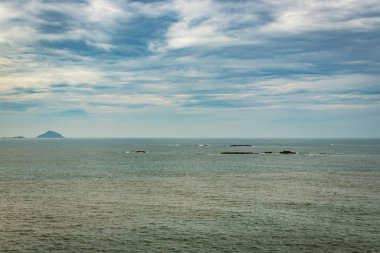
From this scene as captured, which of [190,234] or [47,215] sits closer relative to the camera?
[190,234]

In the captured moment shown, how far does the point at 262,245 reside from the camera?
3650 cm

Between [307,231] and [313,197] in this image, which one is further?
[313,197]

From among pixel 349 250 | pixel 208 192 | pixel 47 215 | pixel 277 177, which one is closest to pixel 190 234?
pixel 349 250

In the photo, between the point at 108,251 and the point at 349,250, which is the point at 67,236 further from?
the point at 349,250

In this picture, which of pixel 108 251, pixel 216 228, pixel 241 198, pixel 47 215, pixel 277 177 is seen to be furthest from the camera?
pixel 277 177

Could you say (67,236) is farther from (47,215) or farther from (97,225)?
(47,215)

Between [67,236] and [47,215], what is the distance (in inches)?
410

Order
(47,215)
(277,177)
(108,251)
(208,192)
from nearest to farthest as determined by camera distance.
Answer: (108,251)
(47,215)
(208,192)
(277,177)

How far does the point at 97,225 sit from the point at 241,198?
25549 mm

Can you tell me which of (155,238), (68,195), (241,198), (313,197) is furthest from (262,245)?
(68,195)

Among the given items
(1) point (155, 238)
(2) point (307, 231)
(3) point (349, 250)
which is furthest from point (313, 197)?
(1) point (155, 238)

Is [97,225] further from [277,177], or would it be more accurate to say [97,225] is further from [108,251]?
[277,177]

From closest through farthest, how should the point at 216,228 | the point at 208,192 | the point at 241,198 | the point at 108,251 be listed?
the point at 108,251 → the point at 216,228 → the point at 241,198 → the point at 208,192

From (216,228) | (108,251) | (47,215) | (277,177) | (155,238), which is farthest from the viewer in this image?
(277,177)
